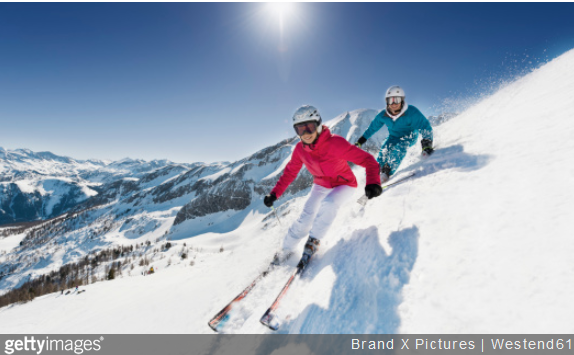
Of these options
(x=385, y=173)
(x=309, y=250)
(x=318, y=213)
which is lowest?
(x=309, y=250)

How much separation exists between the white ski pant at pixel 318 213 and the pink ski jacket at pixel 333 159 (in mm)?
225

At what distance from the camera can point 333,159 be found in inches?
213

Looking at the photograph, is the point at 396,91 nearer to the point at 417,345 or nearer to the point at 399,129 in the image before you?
the point at 399,129

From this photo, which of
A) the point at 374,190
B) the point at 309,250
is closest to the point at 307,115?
the point at 374,190

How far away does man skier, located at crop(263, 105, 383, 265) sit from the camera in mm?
5223

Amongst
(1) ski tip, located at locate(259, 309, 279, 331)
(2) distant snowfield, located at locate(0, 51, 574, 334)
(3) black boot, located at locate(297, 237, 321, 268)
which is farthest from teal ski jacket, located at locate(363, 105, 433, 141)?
(1) ski tip, located at locate(259, 309, 279, 331)

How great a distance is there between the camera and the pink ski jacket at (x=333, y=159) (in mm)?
5148

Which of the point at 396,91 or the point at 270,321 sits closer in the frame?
the point at 270,321

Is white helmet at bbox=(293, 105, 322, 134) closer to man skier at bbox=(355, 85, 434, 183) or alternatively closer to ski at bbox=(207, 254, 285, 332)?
man skier at bbox=(355, 85, 434, 183)

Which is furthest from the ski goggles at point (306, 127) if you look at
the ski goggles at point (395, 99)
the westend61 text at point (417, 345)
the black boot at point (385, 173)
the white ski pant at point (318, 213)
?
the ski goggles at point (395, 99)

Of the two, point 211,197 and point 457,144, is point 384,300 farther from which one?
point 211,197

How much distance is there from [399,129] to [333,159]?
4.84m

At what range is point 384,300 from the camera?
3119 mm

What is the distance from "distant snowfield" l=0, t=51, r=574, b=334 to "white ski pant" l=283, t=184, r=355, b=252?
56 centimetres
